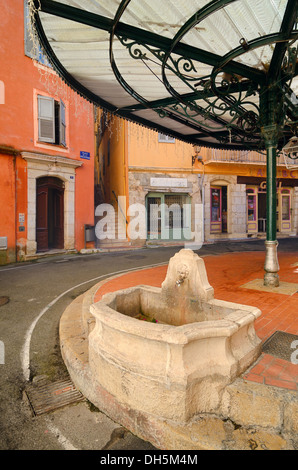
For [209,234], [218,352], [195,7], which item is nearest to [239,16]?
[195,7]

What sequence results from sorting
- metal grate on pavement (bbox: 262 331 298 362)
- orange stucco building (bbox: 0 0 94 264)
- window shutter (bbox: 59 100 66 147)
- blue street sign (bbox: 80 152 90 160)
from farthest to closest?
blue street sign (bbox: 80 152 90 160)
window shutter (bbox: 59 100 66 147)
orange stucco building (bbox: 0 0 94 264)
metal grate on pavement (bbox: 262 331 298 362)

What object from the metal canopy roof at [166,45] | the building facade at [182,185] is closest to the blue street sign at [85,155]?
the building facade at [182,185]

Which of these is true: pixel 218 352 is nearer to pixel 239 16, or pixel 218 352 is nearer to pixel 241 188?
pixel 239 16

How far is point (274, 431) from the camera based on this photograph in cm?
214

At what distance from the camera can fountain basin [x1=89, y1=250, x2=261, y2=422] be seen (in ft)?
7.15

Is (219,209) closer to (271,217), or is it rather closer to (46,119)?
(46,119)

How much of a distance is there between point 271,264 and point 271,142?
2492 millimetres

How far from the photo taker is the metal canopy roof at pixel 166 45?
3.44 meters

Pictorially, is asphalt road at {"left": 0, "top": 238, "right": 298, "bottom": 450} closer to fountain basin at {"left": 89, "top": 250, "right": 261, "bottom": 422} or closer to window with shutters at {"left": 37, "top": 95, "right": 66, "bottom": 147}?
fountain basin at {"left": 89, "top": 250, "right": 261, "bottom": 422}

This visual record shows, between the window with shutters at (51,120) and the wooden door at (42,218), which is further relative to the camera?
the wooden door at (42,218)

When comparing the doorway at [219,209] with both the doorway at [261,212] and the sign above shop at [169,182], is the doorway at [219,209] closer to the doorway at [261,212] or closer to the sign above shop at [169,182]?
the sign above shop at [169,182]

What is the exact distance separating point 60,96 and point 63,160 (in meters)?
3.06

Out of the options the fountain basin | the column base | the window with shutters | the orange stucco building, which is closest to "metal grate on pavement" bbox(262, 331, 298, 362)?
the fountain basin

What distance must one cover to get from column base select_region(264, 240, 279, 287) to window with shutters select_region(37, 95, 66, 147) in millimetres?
11005
